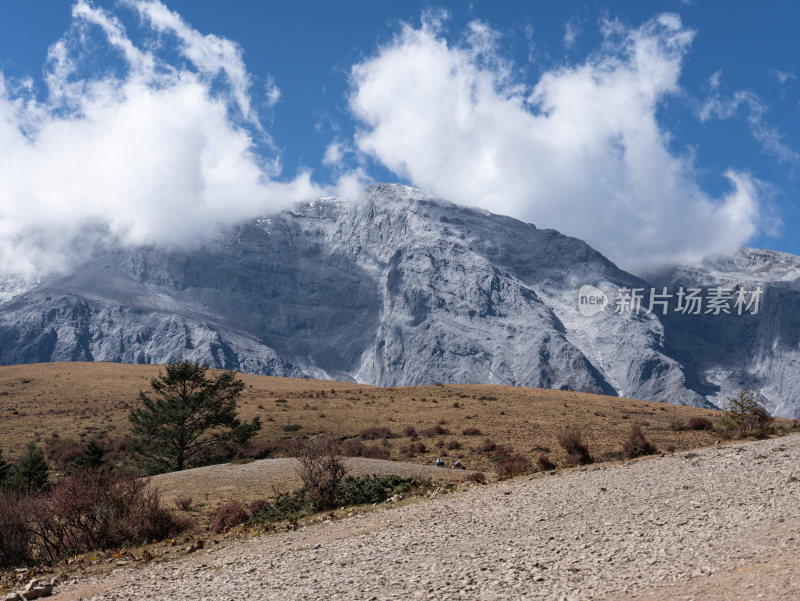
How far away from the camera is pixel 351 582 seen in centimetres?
916

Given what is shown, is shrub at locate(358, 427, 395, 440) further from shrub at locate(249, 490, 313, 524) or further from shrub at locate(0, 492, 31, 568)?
shrub at locate(0, 492, 31, 568)

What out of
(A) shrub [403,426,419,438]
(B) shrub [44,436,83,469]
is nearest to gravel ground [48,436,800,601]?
(A) shrub [403,426,419,438]

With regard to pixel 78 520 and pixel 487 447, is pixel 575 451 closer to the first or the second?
pixel 487 447

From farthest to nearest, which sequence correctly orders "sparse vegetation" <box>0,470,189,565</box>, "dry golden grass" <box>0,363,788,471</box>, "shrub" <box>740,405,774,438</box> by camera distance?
"dry golden grass" <box>0,363,788,471</box> < "shrub" <box>740,405,774,438</box> < "sparse vegetation" <box>0,470,189,565</box>

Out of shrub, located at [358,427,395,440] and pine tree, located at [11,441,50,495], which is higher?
shrub, located at [358,427,395,440]

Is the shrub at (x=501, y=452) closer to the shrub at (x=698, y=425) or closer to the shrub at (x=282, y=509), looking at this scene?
the shrub at (x=698, y=425)

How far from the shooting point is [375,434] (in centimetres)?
3925

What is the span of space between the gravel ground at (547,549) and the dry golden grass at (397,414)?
1154 centimetres

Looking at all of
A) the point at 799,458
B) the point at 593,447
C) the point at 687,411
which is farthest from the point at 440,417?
the point at 799,458

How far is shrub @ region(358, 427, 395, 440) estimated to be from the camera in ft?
127

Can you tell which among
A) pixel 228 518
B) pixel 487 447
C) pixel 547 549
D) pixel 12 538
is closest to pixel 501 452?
pixel 487 447

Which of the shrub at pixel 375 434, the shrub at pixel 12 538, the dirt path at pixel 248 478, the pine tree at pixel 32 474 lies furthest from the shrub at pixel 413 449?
the shrub at pixel 12 538

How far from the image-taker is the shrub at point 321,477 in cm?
1694

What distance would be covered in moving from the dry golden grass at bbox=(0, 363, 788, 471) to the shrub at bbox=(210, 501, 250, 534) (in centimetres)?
1393
